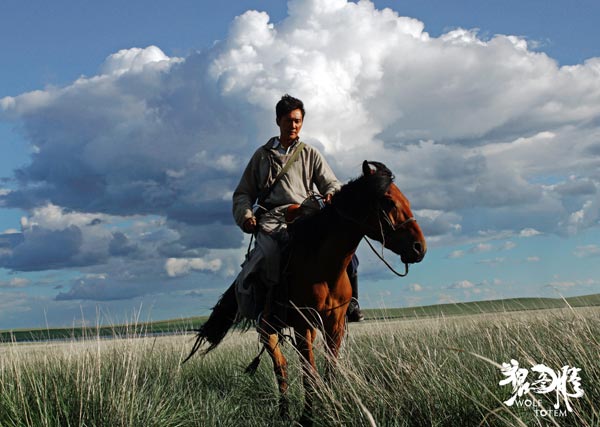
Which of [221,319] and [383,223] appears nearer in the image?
[383,223]

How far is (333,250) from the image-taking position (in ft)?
18.8

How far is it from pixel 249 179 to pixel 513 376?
356 centimetres

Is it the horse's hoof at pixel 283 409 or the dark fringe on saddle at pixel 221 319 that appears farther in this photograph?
the dark fringe on saddle at pixel 221 319

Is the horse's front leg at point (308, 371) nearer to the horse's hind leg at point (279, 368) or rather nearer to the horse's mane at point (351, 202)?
the horse's hind leg at point (279, 368)

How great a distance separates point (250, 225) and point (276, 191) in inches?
18.4

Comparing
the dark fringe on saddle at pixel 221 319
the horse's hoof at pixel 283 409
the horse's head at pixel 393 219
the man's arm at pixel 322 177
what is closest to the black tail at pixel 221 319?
the dark fringe on saddle at pixel 221 319

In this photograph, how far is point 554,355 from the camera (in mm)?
5242

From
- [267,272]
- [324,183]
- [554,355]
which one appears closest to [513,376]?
[554,355]

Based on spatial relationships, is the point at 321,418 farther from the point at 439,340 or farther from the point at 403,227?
the point at 439,340

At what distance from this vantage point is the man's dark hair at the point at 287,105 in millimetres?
6543

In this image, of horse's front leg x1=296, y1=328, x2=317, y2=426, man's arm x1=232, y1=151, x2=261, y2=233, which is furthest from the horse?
man's arm x1=232, y1=151, x2=261, y2=233

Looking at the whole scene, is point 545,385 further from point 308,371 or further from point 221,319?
point 221,319

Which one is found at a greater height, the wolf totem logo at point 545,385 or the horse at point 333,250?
the horse at point 333,250

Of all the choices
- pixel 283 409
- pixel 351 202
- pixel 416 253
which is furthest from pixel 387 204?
pixel 283 409
